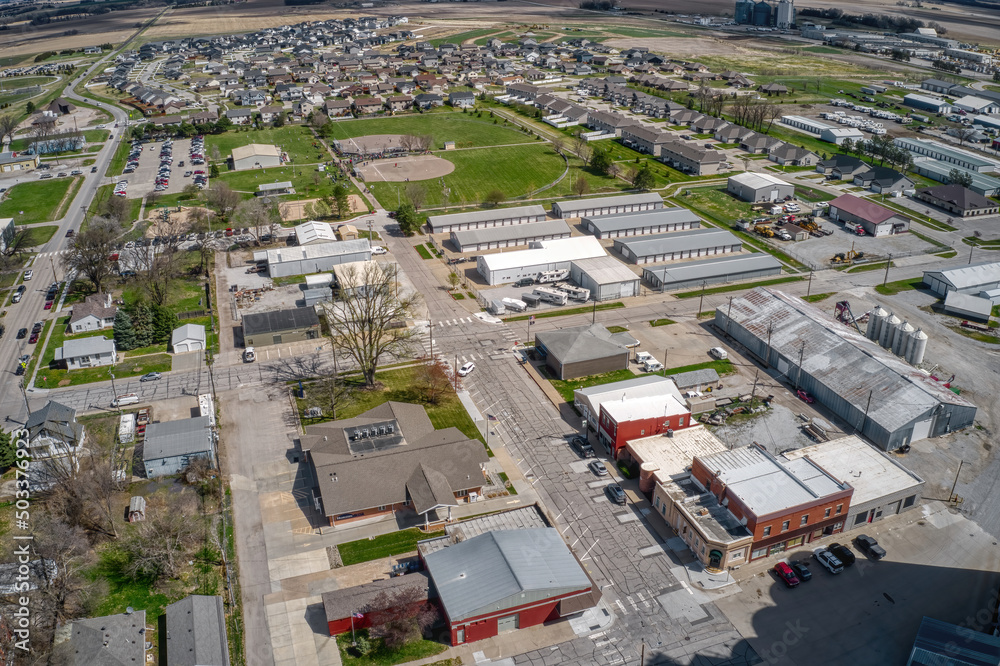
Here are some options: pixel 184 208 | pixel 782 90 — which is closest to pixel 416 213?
pixel 184 208

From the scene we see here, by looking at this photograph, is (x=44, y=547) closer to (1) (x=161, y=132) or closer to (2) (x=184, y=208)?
(2) (x=184, y=208)

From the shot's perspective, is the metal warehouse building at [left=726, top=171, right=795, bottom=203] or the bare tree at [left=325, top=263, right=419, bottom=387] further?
the metal warehouse building at [left=726, top=171, right=795, bottom=203]

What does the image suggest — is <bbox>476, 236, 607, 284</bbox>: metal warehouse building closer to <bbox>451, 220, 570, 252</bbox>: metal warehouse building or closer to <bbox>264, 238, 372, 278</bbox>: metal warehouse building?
<bbox>451, 220, 570, 252</bbox>: metal warehouse building

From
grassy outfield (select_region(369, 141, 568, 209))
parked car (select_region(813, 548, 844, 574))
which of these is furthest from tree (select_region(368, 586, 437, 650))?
grassy outfield (select_region(369, 141, 568, 209))

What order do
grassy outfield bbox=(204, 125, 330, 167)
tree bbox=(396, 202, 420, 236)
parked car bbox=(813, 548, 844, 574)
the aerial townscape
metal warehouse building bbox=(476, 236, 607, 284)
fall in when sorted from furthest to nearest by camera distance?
grassy outfield bbox=(204, 125, 330, 167) < tree bbox=(396, 202, 420, 236) < metal warehouse building bbox=(476, 236, 607, 284) < parked car bbox=(813, 548, 844, 574) < the aerial townscape

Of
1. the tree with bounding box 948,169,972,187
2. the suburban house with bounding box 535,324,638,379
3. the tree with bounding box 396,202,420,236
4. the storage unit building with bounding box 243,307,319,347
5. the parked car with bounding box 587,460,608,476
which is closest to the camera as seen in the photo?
the parked car with bounding box 587,460,608,476

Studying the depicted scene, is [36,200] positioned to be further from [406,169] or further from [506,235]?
[506,235]
